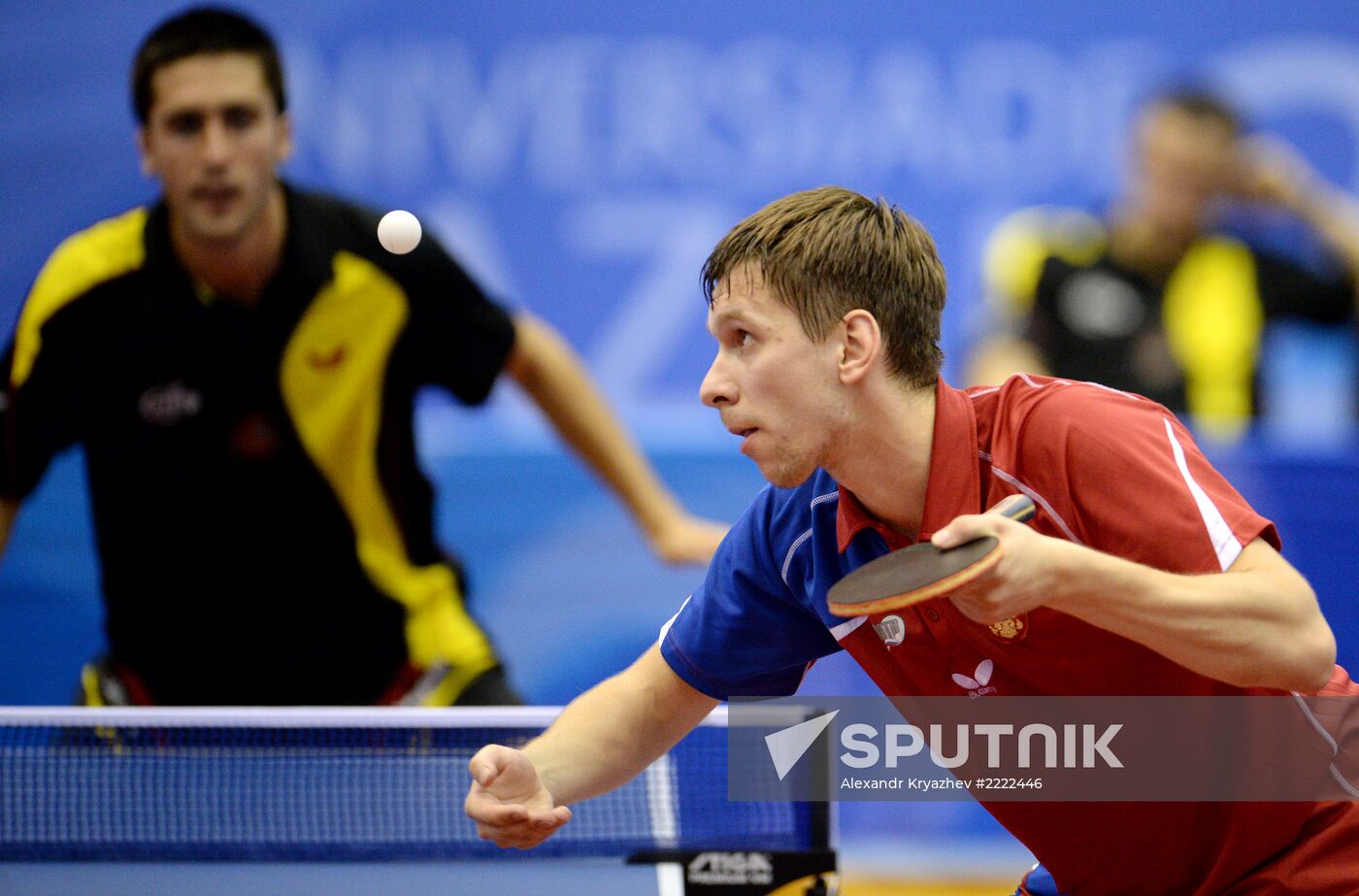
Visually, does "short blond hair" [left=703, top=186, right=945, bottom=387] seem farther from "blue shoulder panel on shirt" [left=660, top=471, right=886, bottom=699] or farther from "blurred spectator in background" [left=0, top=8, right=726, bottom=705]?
"blurred spectator in background" [left=0, top=8, right=726, bottom=705]

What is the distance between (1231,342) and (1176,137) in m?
0.94

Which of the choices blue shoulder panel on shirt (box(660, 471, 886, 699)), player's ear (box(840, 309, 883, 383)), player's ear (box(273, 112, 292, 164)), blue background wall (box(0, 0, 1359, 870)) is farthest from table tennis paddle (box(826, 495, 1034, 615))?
blue background wall (box(0, 0, 1359, 870))

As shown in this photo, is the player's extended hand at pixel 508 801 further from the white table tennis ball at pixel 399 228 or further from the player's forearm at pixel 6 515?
the player's forearm at pixel 6 515

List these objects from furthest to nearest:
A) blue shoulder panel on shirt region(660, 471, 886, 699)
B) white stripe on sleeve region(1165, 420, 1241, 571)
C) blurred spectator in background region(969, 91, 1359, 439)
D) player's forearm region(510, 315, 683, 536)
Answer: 1. blurred spectator in background region(969, 91, 1359, 439)
2. player's forearm region(510, 315, 683, 536)
3. blue shoulder panel on shirt region(660, 471, 886, 699)
4. white stripe on sleeve region(1165, 420, 1241, 571)

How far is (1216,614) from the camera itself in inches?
79.3

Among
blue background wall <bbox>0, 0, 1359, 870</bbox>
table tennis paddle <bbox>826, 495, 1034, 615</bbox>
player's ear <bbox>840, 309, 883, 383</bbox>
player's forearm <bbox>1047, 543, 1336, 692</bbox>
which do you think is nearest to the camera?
table tennis paddle <bbox>826, 495, 1034, 615</bbox>

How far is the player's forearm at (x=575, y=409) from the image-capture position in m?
4.82

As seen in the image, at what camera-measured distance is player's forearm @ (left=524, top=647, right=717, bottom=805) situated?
103 inches

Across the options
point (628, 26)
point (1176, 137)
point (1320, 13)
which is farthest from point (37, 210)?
point (1320, 13)

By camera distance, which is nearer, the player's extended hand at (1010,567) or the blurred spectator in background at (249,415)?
the player's extended hand at (1010,567)

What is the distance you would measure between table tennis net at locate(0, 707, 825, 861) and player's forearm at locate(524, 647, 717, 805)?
0.38 m

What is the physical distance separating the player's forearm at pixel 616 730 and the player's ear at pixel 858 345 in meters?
0.67

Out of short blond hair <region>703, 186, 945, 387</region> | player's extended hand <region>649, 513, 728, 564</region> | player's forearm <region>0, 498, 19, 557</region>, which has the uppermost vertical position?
short blond hair <region>703, 186, 945, 387</region>

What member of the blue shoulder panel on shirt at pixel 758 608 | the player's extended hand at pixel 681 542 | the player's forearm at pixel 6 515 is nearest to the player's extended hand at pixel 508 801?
the blue shoulder panel on shirt at pixel 758 608
